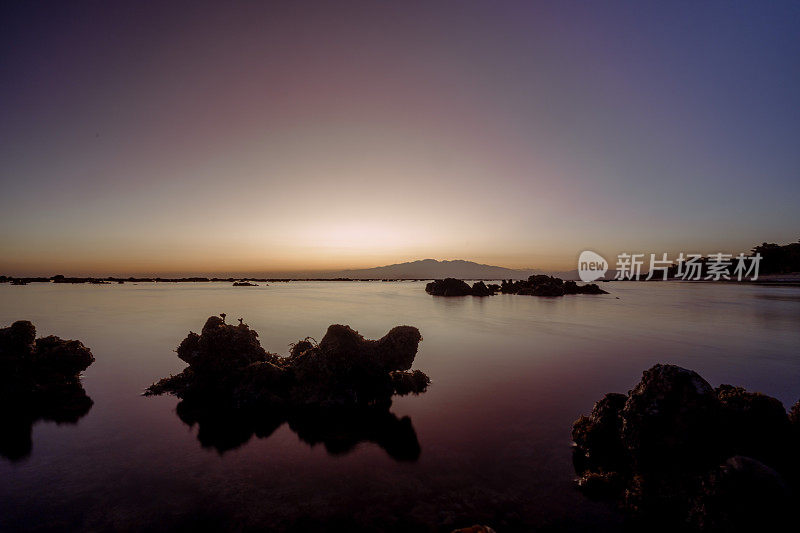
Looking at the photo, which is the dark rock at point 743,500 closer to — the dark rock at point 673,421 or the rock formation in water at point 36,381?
the dark rock at point 673,421

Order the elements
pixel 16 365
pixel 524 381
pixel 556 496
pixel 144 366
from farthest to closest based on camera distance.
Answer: pixel 144 366 < pixel 524 381 < pixel 16 365 < pixel 556 496

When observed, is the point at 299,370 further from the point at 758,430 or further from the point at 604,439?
the point at 758,430

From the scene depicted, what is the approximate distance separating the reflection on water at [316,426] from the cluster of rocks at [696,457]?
450 cm

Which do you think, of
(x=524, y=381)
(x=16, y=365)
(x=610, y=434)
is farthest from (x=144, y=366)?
(x=610, y=434)

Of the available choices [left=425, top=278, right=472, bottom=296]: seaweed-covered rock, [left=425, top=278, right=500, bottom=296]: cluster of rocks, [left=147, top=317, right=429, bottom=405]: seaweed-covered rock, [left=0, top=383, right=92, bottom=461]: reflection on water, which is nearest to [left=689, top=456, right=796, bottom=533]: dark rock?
[left=147, top=317, right=429, bottom=405]: seaweed-covered rock

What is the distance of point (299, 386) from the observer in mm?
12211

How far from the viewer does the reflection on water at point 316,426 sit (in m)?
9.23

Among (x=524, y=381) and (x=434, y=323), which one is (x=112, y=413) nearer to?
(x=524, y=381)

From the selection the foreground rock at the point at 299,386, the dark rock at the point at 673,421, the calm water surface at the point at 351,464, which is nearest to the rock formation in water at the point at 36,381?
the calm water surface at the point at 351,464

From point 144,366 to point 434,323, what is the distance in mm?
22865

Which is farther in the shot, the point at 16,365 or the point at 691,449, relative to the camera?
the point at 16,365

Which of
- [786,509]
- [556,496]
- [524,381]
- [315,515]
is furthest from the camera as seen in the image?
[524,381]

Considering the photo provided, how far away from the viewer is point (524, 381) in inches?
592

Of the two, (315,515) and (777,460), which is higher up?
(777,460)
